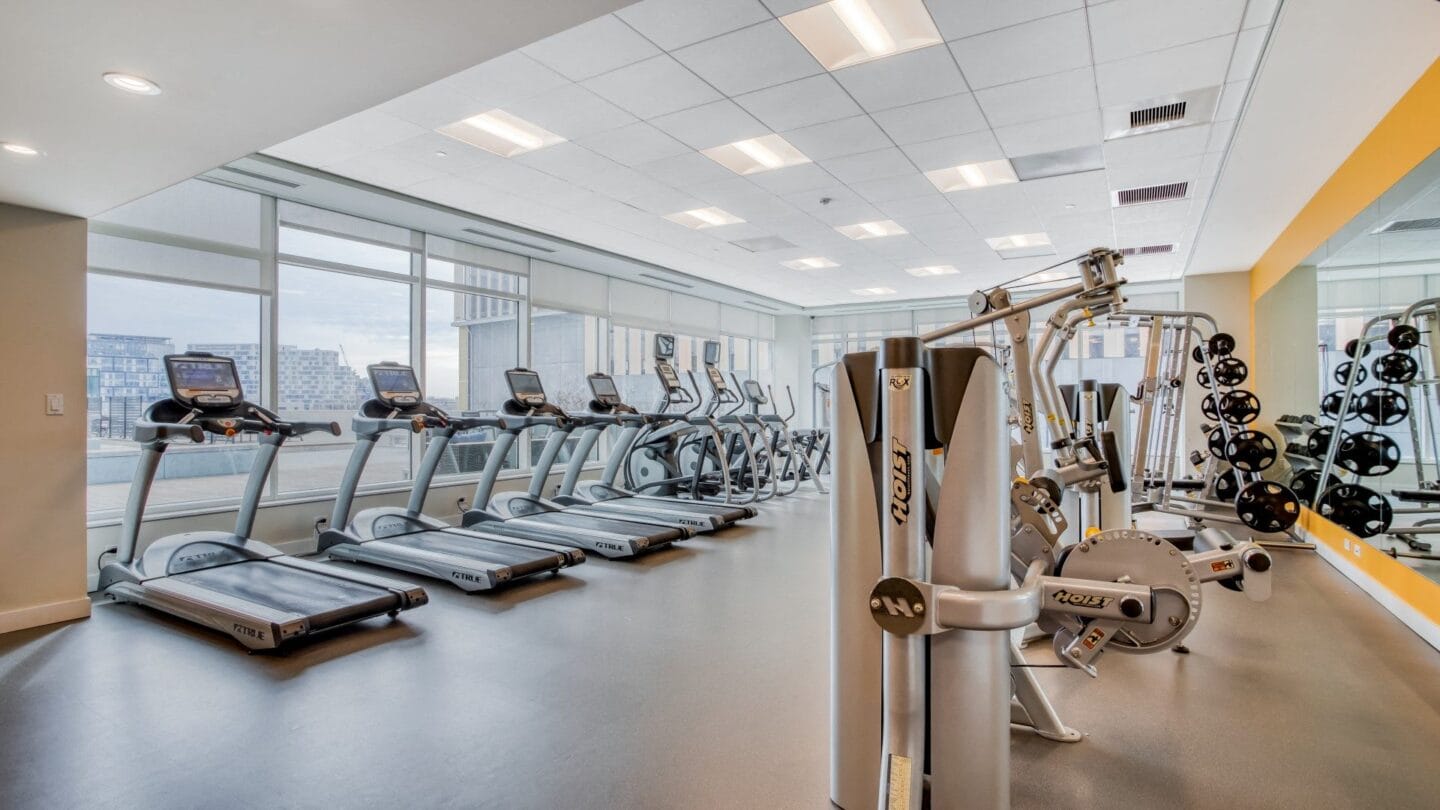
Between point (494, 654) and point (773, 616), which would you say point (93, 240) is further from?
point (773, 616)

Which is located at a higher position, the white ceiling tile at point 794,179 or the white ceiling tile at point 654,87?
the white ceiling tile at point 794,179

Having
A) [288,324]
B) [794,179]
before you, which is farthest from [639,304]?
[288,324]

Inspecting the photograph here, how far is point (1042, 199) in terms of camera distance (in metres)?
5.98

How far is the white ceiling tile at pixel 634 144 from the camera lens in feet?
14.8

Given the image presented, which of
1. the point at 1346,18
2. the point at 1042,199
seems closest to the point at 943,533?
the point at 1346,18

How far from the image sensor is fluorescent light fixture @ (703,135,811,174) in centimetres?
486

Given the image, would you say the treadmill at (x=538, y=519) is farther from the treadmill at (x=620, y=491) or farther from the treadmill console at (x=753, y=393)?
the treadmill console at (x=753, y=393)

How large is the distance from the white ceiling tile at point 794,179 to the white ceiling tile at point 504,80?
79.3 inches

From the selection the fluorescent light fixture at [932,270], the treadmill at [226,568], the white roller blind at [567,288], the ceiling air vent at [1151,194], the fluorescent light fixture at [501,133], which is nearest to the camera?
the treadmill at [226,568]

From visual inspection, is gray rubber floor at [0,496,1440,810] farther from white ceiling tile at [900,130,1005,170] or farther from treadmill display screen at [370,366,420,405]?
white ceiling tile at [900,130,1005,170]

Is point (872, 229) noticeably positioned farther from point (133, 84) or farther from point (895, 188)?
point (133, 84)

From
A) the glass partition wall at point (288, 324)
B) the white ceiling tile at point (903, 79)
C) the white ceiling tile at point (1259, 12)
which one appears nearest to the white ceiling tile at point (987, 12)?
the white ceiling tile at point (903, 79)

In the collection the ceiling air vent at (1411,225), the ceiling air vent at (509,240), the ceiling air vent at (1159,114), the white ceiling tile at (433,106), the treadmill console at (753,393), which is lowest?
the treadmill console at (753,393)

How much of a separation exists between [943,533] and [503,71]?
338 cm
